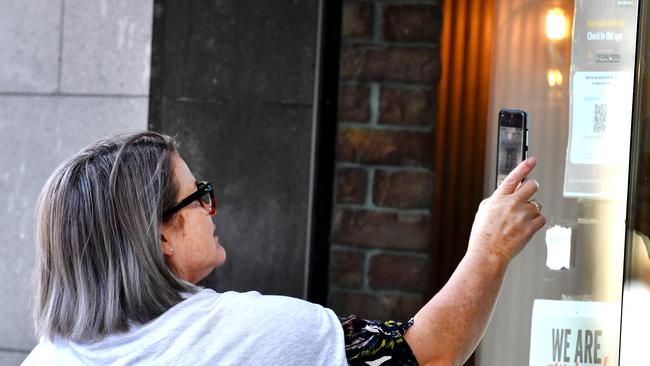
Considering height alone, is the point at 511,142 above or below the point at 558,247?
above

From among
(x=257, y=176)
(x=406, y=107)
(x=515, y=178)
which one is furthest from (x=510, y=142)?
(x=257, y=176)

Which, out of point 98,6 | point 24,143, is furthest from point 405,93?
point 24,143

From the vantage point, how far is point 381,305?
3867mm

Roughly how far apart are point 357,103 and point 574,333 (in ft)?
3.83

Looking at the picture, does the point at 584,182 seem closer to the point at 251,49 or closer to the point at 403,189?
the point at 403,189

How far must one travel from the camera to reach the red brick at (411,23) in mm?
3789

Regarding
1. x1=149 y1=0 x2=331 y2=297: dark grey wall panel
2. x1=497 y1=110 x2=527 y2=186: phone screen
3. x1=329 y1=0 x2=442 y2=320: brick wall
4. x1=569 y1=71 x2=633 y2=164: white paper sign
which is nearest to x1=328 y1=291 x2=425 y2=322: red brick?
x1=329 y1=0 x2=442 y2=320: brick wall

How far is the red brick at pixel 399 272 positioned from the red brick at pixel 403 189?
20 cm

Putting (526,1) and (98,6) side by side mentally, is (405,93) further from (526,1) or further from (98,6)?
(98,6)

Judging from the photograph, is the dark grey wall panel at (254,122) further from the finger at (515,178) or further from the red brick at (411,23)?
the finger at (515,178)

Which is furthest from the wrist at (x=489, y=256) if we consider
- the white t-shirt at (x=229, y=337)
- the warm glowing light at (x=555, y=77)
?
the warm glowing light at (x=555, y=77)

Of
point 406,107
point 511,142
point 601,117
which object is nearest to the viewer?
point 511,142

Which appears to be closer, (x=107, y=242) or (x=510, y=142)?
(x=107, y=242)

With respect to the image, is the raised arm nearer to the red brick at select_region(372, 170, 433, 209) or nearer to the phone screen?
the phone screen
